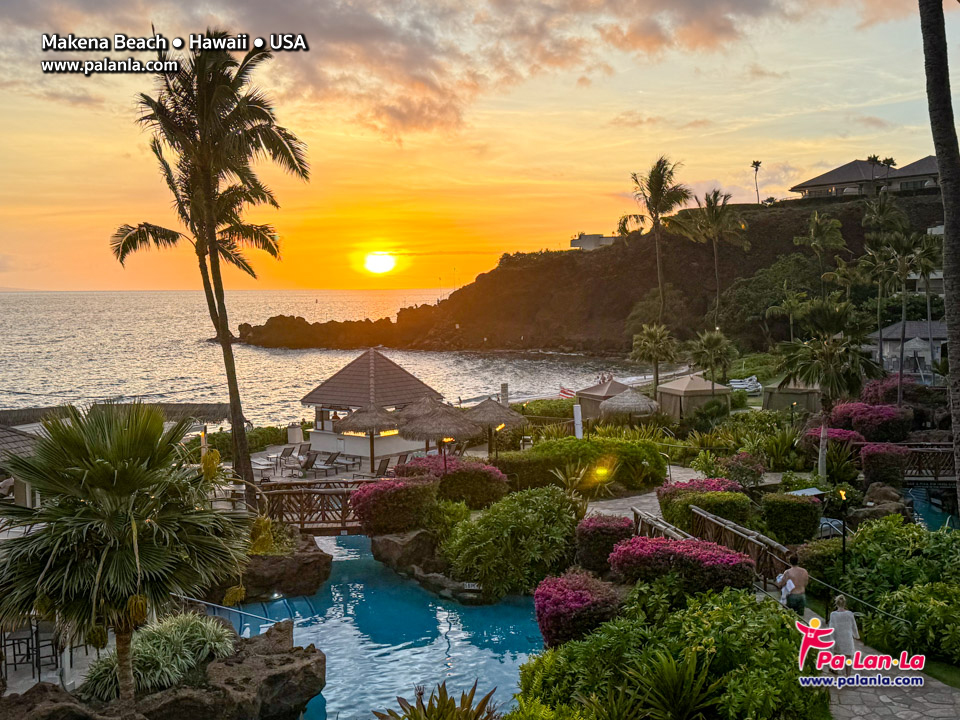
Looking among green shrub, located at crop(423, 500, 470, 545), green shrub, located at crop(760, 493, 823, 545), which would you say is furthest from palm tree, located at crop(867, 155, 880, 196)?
green shrub, located at crop(423, 500, 470, 545)

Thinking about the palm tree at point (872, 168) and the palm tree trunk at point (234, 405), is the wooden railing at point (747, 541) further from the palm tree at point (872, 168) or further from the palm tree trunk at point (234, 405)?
the palm tree at point (872, 168)

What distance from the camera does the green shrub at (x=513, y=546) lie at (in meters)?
15.2

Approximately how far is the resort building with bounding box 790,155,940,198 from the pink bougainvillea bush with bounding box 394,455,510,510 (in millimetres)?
84635

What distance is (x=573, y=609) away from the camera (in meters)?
11.1

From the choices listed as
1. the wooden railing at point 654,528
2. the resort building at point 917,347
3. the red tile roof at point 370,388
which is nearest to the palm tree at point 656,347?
the resort building at point 917,347

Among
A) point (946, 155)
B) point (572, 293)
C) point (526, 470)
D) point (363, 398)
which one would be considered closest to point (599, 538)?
point (526, 470)

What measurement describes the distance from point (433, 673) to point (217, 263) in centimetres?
1273

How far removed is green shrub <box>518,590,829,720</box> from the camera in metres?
8.62

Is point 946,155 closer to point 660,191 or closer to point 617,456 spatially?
point 617,456

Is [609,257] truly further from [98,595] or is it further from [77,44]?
[98,595]

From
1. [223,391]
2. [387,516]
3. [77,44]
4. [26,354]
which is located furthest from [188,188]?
[26,354]

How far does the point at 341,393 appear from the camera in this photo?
83.9 feet

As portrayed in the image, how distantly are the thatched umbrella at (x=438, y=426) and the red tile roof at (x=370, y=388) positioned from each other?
12.6ft

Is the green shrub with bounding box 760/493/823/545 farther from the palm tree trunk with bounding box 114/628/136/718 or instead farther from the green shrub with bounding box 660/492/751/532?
the palm tree trunk with bounding box 114/628/136/718
